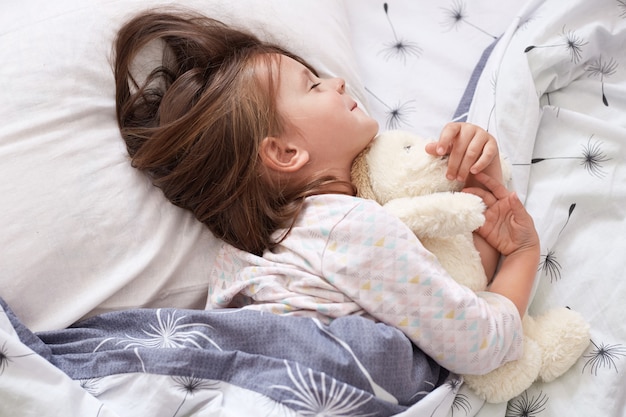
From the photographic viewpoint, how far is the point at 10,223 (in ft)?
2.94

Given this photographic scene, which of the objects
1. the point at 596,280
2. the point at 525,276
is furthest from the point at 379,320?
the point at 596,280

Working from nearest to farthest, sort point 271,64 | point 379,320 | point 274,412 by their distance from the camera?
point 274,412, point 379,320, point 271,64

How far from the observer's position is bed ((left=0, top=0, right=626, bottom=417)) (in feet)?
2.69

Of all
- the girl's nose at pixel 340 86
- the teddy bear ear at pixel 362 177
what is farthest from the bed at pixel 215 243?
the teddy bear ear at pixel 362 177

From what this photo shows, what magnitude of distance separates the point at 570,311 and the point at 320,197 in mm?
421

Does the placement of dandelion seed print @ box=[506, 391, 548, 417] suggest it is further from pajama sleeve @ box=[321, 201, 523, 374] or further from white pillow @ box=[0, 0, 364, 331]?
white pillow @ box=[0, 0, 364, 331]

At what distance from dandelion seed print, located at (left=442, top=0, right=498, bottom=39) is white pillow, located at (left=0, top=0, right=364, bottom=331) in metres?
0.64

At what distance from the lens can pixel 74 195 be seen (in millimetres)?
934

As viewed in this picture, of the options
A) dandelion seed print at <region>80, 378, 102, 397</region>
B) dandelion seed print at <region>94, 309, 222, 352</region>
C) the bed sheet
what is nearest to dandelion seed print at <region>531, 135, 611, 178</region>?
the bed sheet


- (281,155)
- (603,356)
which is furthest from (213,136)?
(603,356)

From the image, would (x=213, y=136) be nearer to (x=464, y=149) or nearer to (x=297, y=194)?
(x=297, y=194)

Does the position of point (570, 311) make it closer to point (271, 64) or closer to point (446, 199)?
point (446, 199)

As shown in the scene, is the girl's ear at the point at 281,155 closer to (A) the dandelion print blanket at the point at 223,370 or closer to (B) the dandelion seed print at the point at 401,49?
(A) the dandelion print blanket at the point at 223,370

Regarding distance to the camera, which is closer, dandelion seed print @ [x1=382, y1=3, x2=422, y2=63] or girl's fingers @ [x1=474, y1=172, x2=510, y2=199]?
girl's fingers @ [x1=474, y1=172, x2=510, y2=199]
